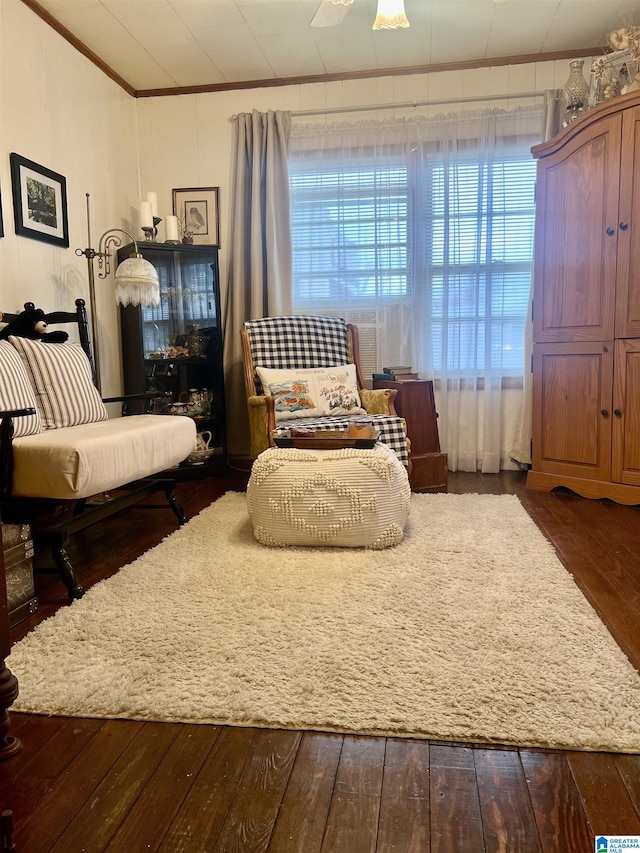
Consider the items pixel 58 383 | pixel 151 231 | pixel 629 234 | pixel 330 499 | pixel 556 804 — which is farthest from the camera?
pixel 151 231

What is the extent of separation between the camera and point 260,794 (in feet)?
3.51

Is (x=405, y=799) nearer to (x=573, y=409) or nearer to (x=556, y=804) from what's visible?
(x=556, y=804)

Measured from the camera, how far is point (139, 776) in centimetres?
112

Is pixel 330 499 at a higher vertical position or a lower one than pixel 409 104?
lower

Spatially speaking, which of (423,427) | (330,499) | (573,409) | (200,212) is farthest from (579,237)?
(200,212)

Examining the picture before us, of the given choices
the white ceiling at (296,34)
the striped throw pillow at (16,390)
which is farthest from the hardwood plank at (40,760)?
the white ceiling at (296,34)

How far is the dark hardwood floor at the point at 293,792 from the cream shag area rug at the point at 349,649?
0.18 feet

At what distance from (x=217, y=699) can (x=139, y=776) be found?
25cm

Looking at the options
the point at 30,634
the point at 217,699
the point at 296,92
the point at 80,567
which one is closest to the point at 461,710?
the point at 217,699

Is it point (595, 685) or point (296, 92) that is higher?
point (296, 92)

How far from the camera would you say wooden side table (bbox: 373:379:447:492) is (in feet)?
11.5

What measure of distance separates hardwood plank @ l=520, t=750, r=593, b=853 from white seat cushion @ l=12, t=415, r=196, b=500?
148 centimetres

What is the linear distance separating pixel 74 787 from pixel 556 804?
33.7 inches

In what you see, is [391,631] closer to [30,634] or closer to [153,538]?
[30,634]
